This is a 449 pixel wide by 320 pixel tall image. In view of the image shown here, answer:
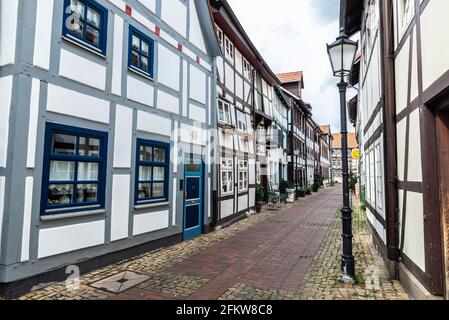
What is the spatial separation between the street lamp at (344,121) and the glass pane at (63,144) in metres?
4.58

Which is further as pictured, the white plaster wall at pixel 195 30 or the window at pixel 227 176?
the window at pixel 227 176

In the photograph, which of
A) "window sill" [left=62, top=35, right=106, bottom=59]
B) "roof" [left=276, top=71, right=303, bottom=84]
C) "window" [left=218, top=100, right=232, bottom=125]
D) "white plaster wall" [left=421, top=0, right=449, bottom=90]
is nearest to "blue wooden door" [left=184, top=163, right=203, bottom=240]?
"window" [left=218, top=100, right=232, bottom=125]

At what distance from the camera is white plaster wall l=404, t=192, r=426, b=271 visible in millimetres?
3852

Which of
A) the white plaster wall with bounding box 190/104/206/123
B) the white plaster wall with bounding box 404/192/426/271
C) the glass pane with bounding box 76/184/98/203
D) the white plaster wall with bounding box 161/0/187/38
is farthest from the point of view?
the white plaster wall with bounding box 190/104/206/123

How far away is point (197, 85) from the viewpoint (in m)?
8.90

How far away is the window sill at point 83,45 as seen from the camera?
4.93 m

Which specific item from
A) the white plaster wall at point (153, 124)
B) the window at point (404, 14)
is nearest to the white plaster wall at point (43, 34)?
the white plaster wall at point (153, 124)

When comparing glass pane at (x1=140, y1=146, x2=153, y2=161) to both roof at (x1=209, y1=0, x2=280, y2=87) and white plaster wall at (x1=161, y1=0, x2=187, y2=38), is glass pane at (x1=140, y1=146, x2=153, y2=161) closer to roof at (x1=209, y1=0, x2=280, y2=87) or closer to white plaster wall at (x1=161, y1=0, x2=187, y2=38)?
white plaster wall at (x1=161, y1=0, x2=187, y2=38)

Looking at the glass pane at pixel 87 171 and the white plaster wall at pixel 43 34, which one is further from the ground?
the white plaster wall at pixel 43 34

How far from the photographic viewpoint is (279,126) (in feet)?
66.4

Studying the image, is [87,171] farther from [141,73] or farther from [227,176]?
[227,176]

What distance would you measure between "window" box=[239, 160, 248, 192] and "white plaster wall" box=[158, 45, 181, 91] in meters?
5.41

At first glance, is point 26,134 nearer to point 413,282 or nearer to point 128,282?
point 128,282

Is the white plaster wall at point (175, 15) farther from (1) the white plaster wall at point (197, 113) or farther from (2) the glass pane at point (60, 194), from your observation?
(2) the glass pane at point (60, 194)
